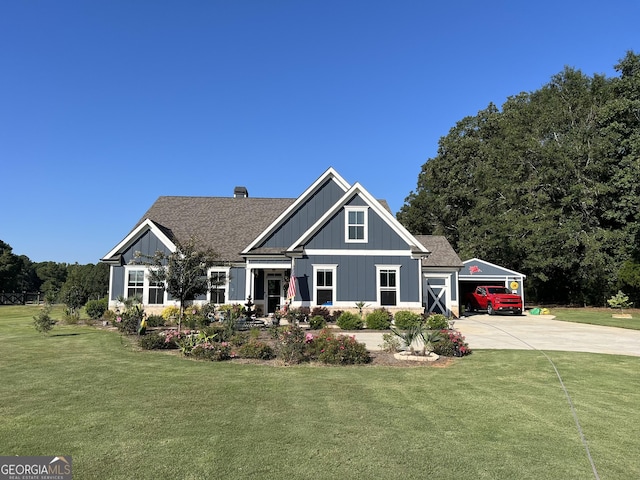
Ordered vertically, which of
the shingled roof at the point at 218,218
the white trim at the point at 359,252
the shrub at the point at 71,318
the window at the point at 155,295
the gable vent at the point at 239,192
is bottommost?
the shrub at the point at 71,318

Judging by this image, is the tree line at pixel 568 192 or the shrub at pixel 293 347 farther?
the tree line at pixel 568 192

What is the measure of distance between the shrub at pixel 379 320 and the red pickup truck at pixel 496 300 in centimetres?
1337

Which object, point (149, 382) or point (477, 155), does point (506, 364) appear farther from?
point (477, 155)

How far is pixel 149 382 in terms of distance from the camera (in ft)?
28.7

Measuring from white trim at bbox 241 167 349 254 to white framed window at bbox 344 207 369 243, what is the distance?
10.7 ft

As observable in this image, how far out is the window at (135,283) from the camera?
72.6 ft

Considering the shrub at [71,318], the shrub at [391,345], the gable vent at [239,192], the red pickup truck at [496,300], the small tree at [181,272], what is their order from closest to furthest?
1. the shrub at [391,345]
2. the small tree at [181,272]
3. the shrub at [71,318]
4. the red pickup truck at [496,300]
5. the gable vent at [239,192]

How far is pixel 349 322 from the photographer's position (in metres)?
18.7

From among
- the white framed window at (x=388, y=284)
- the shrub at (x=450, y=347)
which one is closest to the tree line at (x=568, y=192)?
the white framed window at (x=388, y=284)

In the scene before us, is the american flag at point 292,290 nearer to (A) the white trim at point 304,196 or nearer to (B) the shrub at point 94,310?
(A) the white trim at point 304,196

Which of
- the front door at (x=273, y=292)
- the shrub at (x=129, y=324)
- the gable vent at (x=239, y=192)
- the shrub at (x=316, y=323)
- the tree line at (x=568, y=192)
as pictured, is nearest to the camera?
the shrub at (x=129, y=324)

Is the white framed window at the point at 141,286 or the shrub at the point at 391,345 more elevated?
the white framed window at the point at 141,286

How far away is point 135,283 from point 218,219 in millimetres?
7339

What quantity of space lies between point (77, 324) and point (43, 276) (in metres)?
81.1
